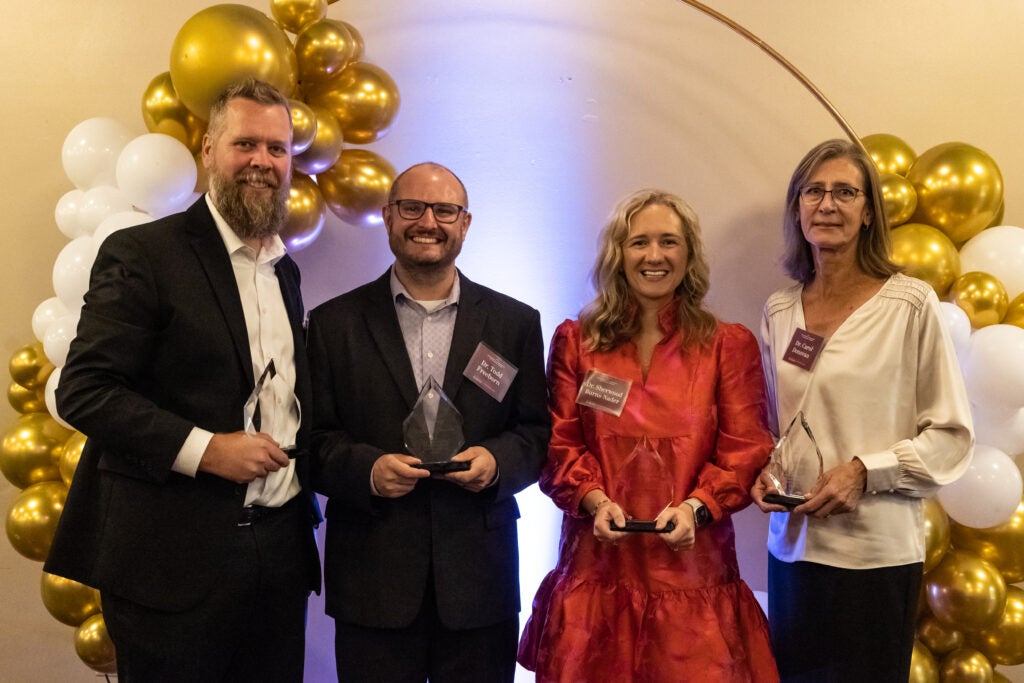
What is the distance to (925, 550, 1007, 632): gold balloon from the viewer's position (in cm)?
253

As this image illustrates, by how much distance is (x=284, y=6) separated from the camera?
2.54 m

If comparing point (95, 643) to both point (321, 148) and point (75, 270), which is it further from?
point (321, 148)

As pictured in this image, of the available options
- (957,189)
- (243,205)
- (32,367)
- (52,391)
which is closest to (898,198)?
(957,189)

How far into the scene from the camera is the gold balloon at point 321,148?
2446 millimetres

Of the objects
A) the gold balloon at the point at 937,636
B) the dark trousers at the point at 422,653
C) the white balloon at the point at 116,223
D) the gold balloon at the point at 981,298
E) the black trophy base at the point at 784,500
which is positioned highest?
the white balloon at the point at 116,223

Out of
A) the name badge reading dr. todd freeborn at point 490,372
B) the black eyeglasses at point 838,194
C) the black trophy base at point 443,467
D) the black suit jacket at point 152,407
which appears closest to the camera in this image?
the black suit jacket at point 152,407

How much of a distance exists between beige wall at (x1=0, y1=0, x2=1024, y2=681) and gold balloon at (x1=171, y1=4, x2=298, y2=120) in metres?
0.85

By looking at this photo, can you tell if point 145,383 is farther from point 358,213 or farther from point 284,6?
point 284,6

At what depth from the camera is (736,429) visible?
214 cm

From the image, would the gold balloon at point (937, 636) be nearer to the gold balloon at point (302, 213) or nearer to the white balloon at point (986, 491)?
the white balloon at point (986, 491)

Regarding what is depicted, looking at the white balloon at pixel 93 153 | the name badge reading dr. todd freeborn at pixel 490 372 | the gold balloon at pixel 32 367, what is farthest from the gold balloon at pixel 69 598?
the name badge reading dr. todd freeborn at pixel 490 372

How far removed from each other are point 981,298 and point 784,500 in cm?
106

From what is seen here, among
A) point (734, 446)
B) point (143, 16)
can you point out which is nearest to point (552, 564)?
point (734, 446)

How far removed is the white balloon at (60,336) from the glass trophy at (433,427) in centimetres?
115
